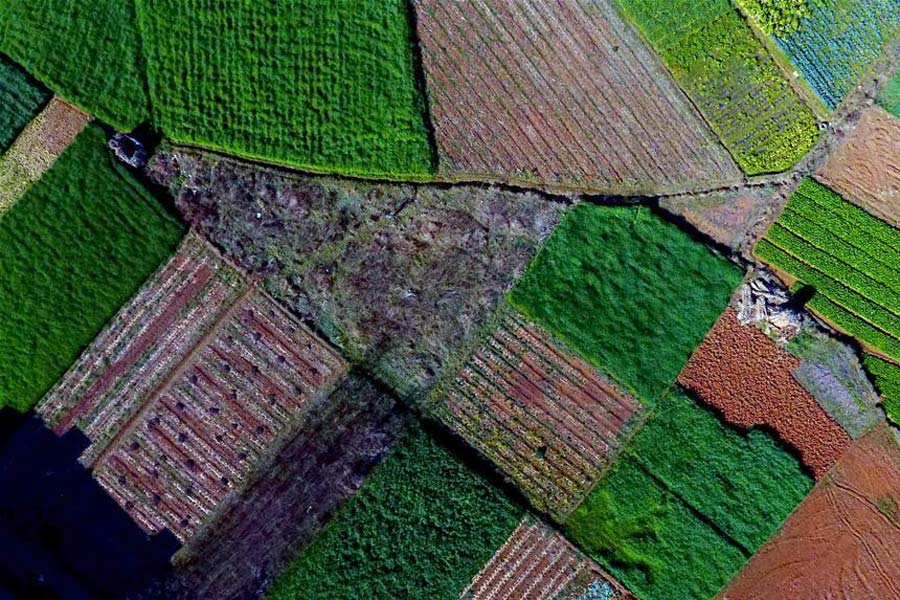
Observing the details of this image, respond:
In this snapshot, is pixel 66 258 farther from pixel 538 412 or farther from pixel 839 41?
pixel 839 41

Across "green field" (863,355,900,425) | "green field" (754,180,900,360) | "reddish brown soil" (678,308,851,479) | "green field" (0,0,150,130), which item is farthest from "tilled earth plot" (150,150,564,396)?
"green field" (863,355,900,425)

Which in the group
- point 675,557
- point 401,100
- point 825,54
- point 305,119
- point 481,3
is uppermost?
point 825,54

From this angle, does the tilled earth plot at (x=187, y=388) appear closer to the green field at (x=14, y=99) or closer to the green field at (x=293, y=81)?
the green field at (x=293, y=81)

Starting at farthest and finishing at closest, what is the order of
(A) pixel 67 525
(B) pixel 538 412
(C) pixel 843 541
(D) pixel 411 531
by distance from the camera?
(C) pixel 843 541, (B) pixel 538 412, (D) pixel 411 531, (A) pixel 67 525

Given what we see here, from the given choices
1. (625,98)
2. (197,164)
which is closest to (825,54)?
(625,98)

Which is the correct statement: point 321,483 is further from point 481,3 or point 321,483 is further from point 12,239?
point 481,3

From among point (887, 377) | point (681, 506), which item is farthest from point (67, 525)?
point (887, 377)
